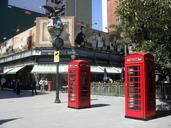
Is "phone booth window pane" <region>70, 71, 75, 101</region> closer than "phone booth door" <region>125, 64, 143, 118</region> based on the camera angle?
No

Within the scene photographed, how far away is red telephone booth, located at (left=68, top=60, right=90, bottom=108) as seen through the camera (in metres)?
16.9

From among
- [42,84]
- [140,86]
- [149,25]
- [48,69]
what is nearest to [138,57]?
[140,86]

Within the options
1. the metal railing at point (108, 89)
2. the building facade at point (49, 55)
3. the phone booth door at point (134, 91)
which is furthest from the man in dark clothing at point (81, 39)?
the phone booth door at point (134, 91)

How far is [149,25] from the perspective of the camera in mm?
14633

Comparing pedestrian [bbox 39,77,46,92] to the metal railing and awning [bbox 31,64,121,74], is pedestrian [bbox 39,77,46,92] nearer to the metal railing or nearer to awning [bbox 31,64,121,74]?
awning [bbox 31,64,121,74]

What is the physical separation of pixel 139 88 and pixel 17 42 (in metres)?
39.4

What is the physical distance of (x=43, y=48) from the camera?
140ft

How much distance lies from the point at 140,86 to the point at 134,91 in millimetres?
369

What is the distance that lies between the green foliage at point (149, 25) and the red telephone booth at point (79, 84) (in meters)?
2.69

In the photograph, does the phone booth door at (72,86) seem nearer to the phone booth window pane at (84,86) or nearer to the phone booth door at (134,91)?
the phone booth window pane at (84,86)

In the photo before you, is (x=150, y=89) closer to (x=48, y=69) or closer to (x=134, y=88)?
(x=134, y=88)

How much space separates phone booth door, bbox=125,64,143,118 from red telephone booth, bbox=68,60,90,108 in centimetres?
408

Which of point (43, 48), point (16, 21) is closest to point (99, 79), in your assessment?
point (43, 48)

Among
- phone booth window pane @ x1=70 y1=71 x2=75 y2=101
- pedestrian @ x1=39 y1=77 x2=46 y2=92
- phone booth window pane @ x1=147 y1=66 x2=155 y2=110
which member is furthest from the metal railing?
phone booth window pane @ x1=147 y1=66 x2=155 y2=110
